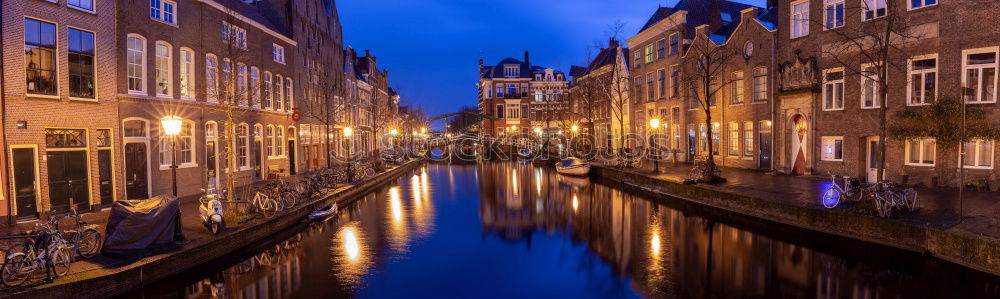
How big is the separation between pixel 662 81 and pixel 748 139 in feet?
A: 36.1

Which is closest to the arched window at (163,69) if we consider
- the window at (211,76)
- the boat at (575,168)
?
the window at (211,76)

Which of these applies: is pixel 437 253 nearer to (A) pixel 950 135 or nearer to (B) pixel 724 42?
(A) pixel 950 135

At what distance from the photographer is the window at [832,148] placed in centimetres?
→ 2330

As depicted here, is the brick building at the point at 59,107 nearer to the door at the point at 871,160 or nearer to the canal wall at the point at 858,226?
the canal wall at the point at 858,226

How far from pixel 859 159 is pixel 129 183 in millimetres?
27654

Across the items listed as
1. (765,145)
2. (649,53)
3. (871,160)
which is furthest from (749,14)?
(649,53)

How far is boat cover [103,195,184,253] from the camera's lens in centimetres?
1095

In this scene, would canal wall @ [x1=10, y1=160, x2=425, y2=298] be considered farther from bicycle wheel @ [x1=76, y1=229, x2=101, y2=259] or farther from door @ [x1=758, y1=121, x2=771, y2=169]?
door @ [x1=758, y1=121, x2=771, y2=169]

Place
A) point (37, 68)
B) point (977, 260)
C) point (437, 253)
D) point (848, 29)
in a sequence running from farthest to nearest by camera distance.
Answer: point (848, 29) → point (37, 68) → point (437, 253) → point (977, 260)

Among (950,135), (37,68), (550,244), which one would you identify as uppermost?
(37,68)

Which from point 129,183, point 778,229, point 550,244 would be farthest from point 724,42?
point 129,183

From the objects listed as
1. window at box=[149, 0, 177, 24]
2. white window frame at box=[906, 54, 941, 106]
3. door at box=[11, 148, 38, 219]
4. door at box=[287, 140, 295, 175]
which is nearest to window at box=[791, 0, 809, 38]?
white window frame at box=[906, 54, 941, 106]

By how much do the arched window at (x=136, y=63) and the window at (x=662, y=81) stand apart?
31.9 meters

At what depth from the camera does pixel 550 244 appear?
49.7 ft
